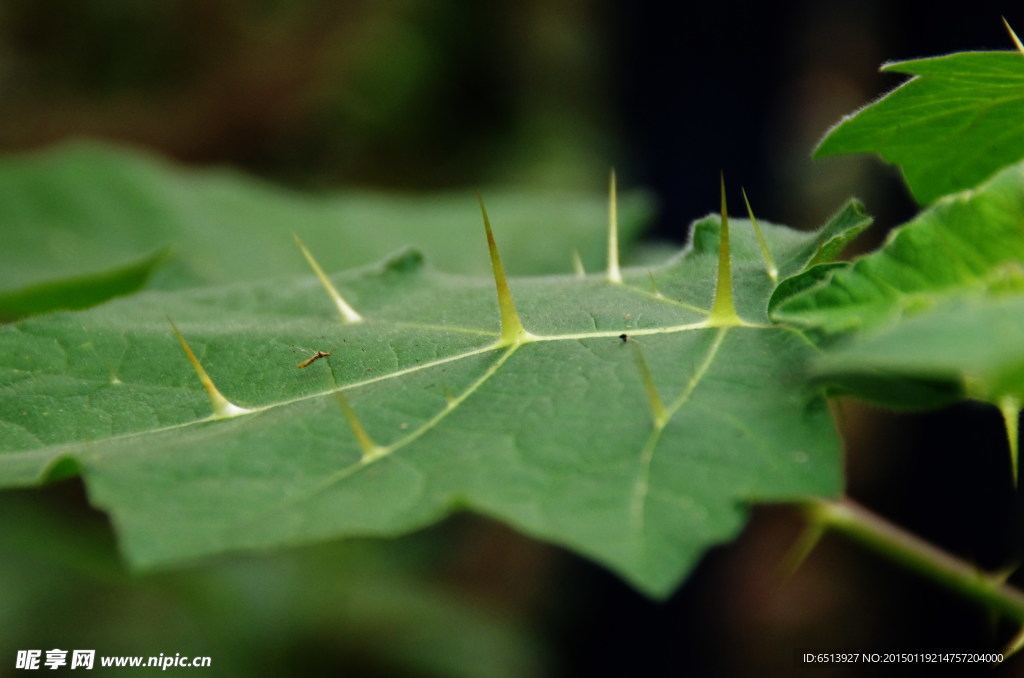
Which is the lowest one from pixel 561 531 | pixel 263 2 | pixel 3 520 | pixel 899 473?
pixel 3 520

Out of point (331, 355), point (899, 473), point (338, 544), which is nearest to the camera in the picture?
point (331, 355)

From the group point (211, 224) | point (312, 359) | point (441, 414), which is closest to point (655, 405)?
point (441, 414)

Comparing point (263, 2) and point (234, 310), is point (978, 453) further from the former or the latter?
point (263, 2)

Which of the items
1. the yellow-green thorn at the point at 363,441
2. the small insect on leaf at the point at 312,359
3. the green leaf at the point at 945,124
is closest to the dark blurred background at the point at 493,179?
the green leaf at the point at 945,124

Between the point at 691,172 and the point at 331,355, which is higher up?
the point at 331,355

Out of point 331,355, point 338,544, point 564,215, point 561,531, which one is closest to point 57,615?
point 338,544

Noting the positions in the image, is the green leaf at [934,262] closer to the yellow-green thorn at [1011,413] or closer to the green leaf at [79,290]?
the yellow-green thorn at [1011,413]

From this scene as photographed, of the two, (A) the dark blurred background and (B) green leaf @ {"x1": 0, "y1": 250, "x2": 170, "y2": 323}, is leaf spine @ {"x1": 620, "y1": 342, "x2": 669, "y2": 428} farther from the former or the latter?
(A) the dark blurred background

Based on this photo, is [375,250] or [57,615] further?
[57,615]
